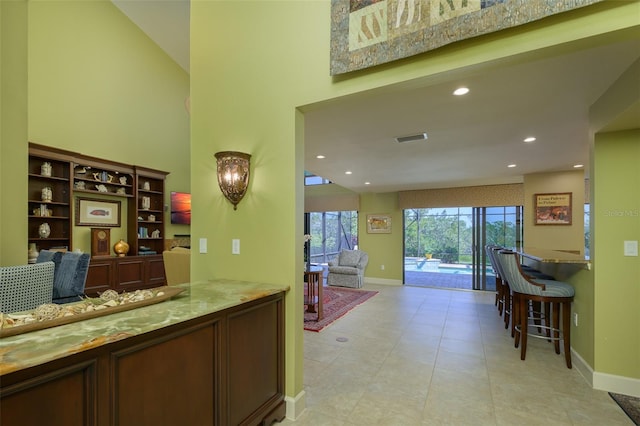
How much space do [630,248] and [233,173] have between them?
3164 mm

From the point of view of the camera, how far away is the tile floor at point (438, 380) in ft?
6.79

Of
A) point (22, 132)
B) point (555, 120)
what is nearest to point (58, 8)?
point (22, 132)

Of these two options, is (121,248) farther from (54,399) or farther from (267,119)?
(54,399)

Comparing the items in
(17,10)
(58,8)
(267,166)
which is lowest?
(267,166)

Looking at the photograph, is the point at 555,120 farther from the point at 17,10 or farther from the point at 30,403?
the point at 17,10

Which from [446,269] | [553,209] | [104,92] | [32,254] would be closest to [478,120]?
[553,209]

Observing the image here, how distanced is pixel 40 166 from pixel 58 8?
9.49 ft

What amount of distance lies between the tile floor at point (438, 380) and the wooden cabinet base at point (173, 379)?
520 millimetres

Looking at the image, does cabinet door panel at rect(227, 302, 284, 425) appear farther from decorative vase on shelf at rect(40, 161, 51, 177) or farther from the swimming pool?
the swimming pool

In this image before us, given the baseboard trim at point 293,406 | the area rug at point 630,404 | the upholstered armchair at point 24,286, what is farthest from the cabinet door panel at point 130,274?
the area rug at point 630,404

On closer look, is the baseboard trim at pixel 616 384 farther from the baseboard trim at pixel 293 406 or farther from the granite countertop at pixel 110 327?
the granite countertop at pixel 110 327

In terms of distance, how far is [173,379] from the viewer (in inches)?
52.0

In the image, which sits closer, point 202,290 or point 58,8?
point 202,290

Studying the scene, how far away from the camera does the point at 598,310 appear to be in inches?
92.4
